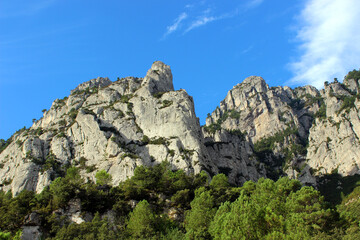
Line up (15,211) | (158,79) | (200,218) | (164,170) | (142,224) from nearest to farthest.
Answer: (142,224) → (200,218) → (15,211) → (164,170) → (158,79)

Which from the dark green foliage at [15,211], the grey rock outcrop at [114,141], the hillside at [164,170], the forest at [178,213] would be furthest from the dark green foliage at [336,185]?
the dark green foliage at [15,211]

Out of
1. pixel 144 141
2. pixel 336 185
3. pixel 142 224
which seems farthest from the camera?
pixel 336 185

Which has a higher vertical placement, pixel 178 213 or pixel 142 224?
pixel 178 213

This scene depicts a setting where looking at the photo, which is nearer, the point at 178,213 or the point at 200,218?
the point at 200,218

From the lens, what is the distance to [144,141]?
108m

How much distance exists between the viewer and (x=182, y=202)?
2474 inches

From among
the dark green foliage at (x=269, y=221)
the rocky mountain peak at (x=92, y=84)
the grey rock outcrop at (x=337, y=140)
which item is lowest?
the dark green foliage at (x=269, y=221)

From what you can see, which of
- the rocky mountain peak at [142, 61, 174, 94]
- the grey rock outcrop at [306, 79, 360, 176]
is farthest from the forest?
the grey rock outcrop at [306, 79, 360, 176]

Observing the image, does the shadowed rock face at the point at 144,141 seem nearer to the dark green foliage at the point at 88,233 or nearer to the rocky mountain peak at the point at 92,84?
the rocky mountain peak at the point at 92,84

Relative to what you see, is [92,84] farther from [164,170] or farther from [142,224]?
[142,224]

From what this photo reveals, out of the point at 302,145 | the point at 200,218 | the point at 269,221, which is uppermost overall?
the point at 302,145


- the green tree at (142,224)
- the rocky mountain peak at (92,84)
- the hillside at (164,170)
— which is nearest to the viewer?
the green tree at (142,224)

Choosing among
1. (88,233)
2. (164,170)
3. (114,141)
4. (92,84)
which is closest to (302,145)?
(92,84)

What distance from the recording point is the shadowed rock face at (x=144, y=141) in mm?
100438
